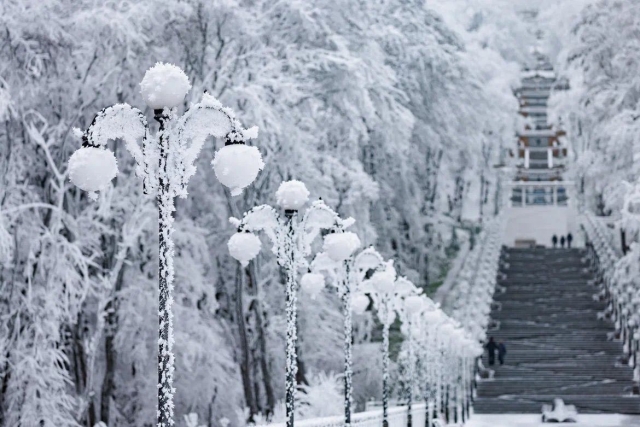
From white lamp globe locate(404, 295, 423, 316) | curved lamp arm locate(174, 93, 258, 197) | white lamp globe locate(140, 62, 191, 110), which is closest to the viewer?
white lamp globe locate(140, 62, 191, 110)

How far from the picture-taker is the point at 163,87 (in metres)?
11.5

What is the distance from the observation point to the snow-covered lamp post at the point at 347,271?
56.9 ft

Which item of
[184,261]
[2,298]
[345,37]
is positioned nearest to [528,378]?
[345,37]

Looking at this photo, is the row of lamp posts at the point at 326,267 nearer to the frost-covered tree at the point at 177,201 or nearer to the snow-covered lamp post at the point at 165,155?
the frost-covered tree at the point at 177,201

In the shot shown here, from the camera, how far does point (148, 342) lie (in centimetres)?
3195

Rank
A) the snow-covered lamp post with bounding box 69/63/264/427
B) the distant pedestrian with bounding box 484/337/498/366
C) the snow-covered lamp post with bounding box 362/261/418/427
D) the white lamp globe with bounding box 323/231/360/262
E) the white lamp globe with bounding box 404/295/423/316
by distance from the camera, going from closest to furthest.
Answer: the snow-covered lamp post with bounding box 69/63/264/427
the white lamp globe with bounding box 323/231/360/262
the snow-covered lamp post with bounding box 362/261/418/427
the white lamp globe with bounding box 404/295/423/316
the distant pedestrian with bounding box 484/337/498/366

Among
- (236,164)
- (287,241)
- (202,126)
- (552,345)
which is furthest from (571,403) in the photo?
(236,164)

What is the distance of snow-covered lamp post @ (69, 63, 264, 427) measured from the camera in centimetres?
1135

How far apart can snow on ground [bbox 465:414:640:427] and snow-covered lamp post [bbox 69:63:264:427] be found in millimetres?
26886

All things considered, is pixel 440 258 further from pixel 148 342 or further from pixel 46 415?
pixel 46 415

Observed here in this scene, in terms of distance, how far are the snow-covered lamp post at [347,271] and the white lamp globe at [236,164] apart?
5663 millimetres

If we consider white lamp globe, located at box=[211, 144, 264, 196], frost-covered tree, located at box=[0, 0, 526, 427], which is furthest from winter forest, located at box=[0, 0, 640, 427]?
white lamp globe, located at box=[211, 144, 264, 196]

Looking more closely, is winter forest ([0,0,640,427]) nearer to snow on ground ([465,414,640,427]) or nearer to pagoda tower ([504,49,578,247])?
snow on ground ([465,414,640,427])

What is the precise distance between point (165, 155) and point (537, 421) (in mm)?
29739
